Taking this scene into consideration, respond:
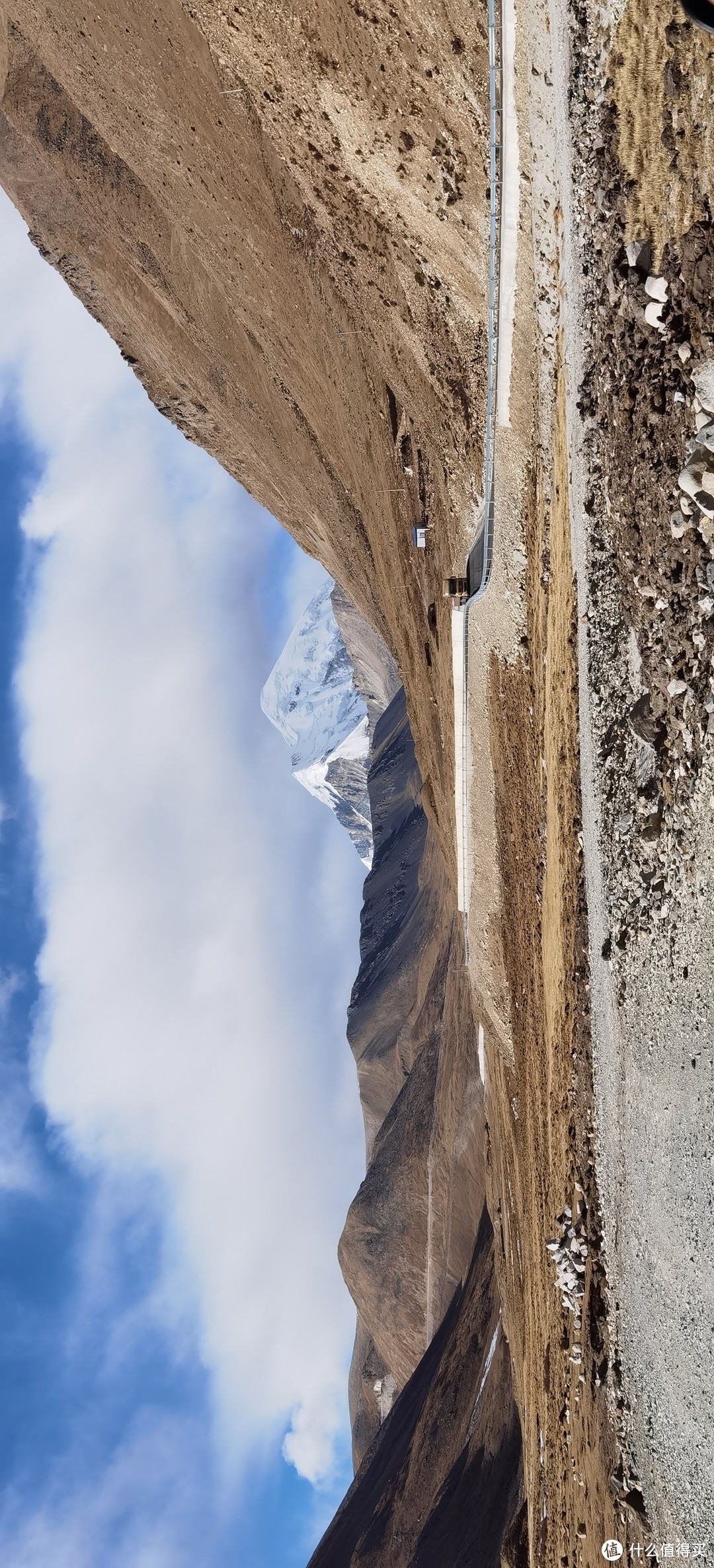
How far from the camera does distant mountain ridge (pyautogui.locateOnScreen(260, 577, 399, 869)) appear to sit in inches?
3659

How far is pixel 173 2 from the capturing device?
15453 mm

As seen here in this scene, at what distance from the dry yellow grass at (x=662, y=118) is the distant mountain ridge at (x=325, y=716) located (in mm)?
69728

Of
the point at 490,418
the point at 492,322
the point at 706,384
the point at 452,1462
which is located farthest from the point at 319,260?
the point at 452,1462

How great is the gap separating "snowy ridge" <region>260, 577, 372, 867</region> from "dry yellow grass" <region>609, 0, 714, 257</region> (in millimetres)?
79902

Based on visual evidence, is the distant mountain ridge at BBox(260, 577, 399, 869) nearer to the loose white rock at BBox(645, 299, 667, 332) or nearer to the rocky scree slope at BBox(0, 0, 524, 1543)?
the rocky scree slope at BBox(0, 0, 524, 1543)

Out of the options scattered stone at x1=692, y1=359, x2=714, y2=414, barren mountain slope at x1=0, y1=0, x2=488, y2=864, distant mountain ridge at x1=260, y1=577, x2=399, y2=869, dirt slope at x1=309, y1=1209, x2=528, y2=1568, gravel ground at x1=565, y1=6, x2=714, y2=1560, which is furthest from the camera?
distant mountain ridge at x1=260, y1=577, x2=399, y2=869

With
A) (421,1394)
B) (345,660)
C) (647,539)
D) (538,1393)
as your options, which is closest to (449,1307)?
(421,1394)

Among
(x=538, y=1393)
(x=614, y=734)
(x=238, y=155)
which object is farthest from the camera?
(x=238, y=155)

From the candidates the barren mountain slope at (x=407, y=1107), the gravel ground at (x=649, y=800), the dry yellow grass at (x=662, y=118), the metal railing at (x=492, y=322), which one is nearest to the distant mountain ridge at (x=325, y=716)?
the barren mountain slope at (x=407, y=1107)

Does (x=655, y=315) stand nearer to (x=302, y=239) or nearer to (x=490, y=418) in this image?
(x=490, y=418)

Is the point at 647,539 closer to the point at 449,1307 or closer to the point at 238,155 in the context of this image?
the point at 238,155

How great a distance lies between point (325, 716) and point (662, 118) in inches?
3762

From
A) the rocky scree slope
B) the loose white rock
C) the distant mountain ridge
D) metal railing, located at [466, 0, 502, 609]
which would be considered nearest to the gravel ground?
the loose white rock

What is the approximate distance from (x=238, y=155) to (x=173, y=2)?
221 centimetres
